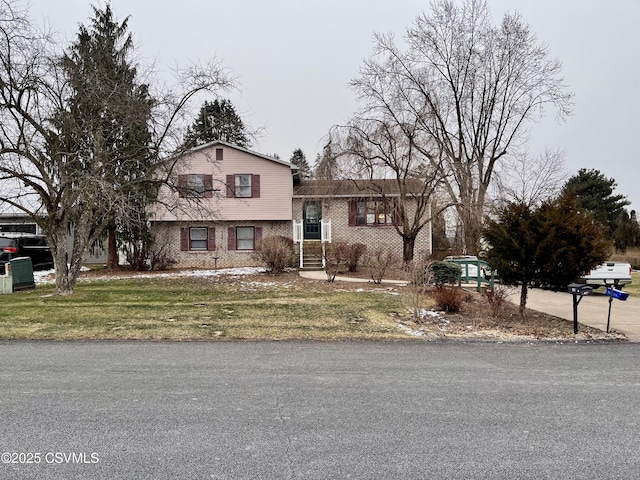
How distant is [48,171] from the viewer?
49.0 feet

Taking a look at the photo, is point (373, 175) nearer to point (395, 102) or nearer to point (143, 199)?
point (395, 102)

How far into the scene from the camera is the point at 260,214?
25.4 m

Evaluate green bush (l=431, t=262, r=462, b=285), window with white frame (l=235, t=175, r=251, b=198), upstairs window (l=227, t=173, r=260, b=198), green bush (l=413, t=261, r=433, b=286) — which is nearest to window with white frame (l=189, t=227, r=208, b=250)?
upstairs window (l=227, t=173, r=260, b=198)

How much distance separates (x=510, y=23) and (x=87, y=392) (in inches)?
1120

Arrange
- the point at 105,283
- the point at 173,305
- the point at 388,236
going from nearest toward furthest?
the point at 173,305
the point at 105,283
the point at 388,236

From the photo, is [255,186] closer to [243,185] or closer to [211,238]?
[243,185]

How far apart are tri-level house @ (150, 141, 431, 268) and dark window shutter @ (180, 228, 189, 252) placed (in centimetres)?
5

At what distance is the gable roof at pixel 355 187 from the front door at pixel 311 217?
75 cm

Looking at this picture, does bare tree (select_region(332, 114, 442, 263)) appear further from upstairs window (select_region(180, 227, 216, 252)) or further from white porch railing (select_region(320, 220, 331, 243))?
upstairs window (select_region(180, 227, 216, 252))

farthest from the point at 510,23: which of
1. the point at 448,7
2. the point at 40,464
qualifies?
the point at 40,464

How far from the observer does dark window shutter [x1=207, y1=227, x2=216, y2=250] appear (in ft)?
84.9

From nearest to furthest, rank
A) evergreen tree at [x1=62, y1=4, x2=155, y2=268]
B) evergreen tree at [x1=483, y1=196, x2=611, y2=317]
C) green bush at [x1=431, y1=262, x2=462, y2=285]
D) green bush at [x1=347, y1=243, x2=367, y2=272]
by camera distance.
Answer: evergreen tree at [x1=483, y1=196, x2=611, y2=317] → evergreen tree at [x1=62, y1=4, x2=155, y2=268] → green bush at [x1=431, y1=262, x2=462, y2=285] → green bush at [x1=347, y1=243, x2=367, y2=272]

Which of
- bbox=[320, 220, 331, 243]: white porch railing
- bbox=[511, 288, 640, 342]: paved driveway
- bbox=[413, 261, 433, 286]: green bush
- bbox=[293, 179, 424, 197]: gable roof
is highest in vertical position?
bbox=[293, 179, 424, 197]: gable roof

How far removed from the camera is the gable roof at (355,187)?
24.3 metres
